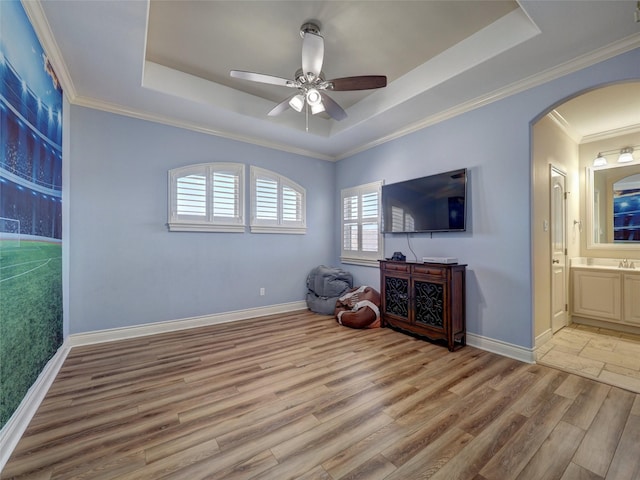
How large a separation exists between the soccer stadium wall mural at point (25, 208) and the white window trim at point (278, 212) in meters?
2.27

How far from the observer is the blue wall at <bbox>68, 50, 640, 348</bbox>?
287 centimetres

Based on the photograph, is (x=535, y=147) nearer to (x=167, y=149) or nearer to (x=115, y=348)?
(x=167, y=149)

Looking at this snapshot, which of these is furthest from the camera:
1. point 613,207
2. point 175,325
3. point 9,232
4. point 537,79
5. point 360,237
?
point 360,237

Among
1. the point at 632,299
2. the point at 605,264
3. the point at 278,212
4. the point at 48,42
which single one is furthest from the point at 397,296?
the point at 48,42

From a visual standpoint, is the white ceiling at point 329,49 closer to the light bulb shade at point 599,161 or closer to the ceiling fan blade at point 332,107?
the light bulb shade at point 599,161

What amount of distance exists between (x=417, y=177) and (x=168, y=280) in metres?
3.64

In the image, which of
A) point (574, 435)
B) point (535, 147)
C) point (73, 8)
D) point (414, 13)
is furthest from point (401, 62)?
point (574, 435)

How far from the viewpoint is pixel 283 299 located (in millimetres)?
4695

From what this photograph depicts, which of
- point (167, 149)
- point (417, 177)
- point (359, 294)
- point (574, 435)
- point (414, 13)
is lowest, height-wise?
point (574, 435)

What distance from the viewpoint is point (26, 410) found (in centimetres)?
184

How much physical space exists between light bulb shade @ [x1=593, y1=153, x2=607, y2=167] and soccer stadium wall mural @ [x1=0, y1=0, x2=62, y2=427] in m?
6.27

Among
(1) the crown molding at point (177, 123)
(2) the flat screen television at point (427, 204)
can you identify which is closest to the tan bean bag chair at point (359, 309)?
(2) the flat screen television at point (427, 204)

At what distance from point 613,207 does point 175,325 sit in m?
6.34

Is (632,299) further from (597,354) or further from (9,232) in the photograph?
(9,232)
